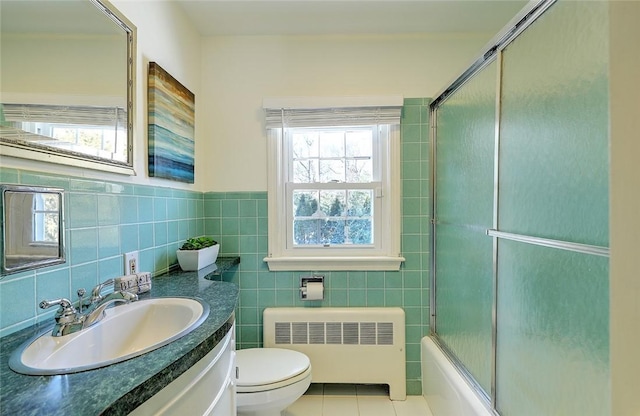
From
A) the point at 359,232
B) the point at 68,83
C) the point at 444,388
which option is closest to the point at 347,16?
the point at 359,232

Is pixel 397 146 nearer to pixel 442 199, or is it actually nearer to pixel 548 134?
pixel 442 199

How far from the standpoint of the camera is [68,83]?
3.30ft

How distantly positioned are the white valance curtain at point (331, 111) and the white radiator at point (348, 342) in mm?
1177

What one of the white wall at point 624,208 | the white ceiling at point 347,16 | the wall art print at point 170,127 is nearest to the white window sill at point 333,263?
the wall art print at point 170,127

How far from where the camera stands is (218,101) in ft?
6.61

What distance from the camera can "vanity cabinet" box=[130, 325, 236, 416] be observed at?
0.65m

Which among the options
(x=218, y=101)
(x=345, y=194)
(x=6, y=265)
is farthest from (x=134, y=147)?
(x=345, y=194)

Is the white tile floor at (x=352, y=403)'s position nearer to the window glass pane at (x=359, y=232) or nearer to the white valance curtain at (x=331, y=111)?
the window glass pane at (x=359, y=232)

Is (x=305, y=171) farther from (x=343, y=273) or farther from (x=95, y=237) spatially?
(x=95, y=237)

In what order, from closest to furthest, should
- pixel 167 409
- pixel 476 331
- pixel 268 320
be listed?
pixel 167 409 < pixel 476 331 < pixel 268 320

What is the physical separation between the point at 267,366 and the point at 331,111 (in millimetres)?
1478

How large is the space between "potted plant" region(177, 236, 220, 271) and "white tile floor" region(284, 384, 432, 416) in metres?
0.97

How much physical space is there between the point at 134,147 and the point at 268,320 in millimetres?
1225

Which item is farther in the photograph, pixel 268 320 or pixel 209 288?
pixel 268 320
